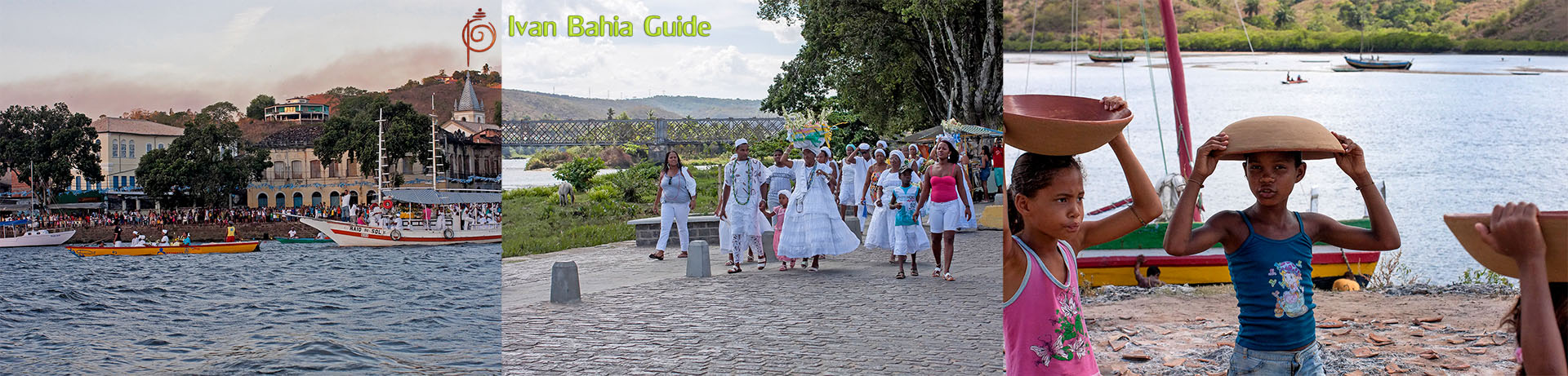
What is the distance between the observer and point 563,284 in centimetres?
438

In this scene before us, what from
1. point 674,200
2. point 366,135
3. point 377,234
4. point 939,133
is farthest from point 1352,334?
point 377,234

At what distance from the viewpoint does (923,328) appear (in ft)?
14.8

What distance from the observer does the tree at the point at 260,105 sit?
87.6 ft

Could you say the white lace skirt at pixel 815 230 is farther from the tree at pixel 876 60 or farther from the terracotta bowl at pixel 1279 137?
the terracotta bowl at pixel 1279 137

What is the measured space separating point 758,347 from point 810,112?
3.14 feet

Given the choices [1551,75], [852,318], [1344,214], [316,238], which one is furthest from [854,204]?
[316,238]

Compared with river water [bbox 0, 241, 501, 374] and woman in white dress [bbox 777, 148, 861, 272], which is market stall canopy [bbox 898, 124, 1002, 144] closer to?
woman in white dress [bbox 777, 148, 861, 272]

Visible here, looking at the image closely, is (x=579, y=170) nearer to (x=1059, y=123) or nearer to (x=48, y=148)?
(x=1059, y=123)

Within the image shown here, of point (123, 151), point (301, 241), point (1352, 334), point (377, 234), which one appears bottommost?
point (301, 241)

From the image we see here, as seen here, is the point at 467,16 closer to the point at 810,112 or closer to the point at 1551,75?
the point at 810,112

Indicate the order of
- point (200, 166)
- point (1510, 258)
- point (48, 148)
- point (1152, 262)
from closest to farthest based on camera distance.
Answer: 1. point (1510, 258)
2. point (1152, 262)
3. point (48, 148)
4. point (200, 166)

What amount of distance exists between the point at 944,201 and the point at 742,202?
886 mm

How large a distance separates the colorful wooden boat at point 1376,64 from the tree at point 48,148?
23375 mm

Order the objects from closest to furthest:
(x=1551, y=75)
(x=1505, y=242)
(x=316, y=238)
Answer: (x=1505, y=242) < (x=1551, y=75) < (x=316, y=238)
